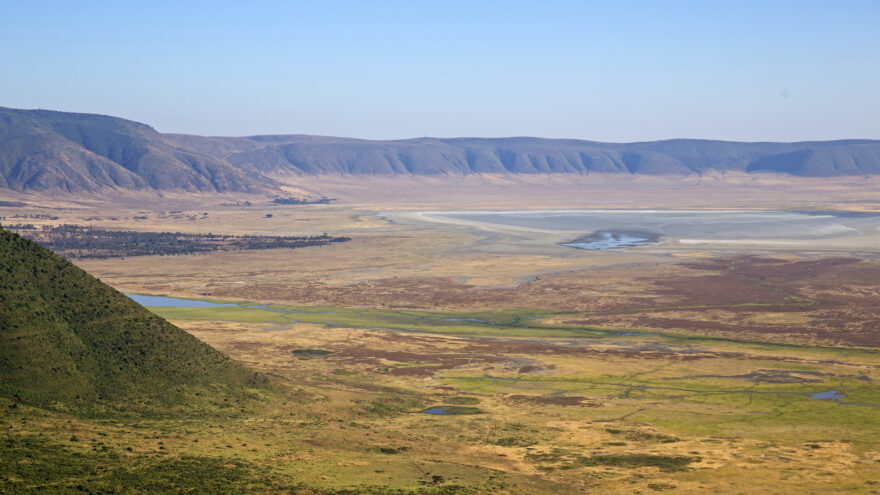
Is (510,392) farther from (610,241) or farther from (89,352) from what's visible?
(610,241)

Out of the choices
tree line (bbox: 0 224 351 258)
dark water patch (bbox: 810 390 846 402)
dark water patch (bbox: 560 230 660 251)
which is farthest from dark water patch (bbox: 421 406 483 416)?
tree line (bbox: 0 224 351 258)

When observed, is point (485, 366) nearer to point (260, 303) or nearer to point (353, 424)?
point (353, 424)

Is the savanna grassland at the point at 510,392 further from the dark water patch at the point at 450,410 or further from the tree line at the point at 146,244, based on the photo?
the tree line at the point at 146,244

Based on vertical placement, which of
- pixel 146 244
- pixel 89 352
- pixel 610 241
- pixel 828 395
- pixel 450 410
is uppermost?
pixel 610 241

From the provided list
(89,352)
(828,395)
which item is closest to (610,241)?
(828,395)

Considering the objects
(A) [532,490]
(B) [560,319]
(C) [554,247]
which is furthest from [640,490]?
(C) [554,247]

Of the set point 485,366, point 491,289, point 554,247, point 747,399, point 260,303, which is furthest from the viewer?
point 554,247
